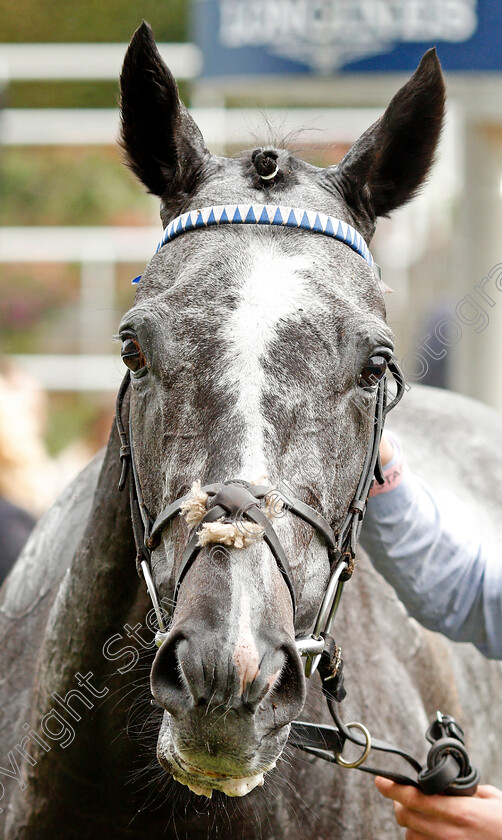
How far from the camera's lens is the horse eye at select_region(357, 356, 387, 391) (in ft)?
7.27

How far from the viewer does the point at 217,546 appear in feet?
6.14

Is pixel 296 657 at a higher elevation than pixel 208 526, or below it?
below

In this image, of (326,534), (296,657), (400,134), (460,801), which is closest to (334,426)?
(326,534)

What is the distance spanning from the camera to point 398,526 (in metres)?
2.75

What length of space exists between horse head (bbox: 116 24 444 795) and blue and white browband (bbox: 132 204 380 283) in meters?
0.02

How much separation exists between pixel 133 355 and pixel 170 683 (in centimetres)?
77

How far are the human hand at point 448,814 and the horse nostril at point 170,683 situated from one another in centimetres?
102

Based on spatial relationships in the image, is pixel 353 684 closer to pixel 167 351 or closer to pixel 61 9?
pixel 167 351

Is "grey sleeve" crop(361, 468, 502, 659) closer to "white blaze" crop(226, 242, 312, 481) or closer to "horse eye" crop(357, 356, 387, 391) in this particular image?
"horse eye" crop(357, 356, 387, 391)

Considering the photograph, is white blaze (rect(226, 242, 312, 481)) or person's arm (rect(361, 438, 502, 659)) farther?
person's arm (rect(361, 438, 502, 659))

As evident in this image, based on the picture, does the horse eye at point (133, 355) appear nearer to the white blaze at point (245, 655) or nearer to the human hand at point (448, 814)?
the white blaze at point (245, 655)

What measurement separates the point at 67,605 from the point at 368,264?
3.83 ft

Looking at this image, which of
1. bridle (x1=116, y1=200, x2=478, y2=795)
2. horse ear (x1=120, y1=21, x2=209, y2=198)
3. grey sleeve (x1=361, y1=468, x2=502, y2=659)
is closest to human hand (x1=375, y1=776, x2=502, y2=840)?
bridle (x1=116, y1=200, x2=478, y2=795)

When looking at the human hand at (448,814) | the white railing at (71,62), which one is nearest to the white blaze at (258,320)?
the human hand at (448,814)
